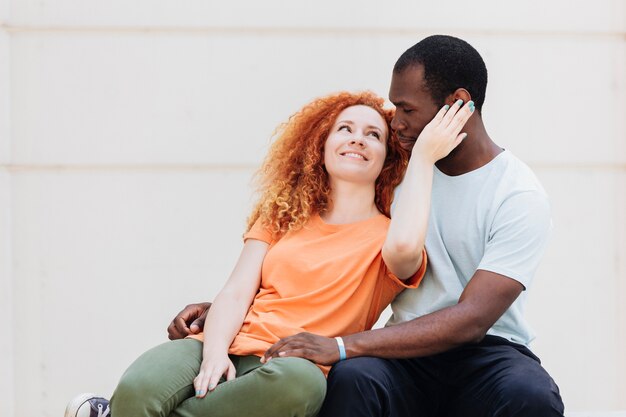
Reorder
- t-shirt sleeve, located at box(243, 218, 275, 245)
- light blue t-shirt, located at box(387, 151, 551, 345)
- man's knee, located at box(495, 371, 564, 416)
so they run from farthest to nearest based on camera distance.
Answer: t-shirt sleeve, located at box(243, 218, 275, 245), light blue t-shirt, located at box(387, 151, 551, 345), man's knee, located at box(495, 371, 564, 416)

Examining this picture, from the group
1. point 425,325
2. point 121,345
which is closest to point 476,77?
point 425,325

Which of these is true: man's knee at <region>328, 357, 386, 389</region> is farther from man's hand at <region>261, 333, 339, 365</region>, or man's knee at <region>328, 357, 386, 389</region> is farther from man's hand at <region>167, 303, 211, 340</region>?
man's hand at <region>167, 303, 211, 340</region>

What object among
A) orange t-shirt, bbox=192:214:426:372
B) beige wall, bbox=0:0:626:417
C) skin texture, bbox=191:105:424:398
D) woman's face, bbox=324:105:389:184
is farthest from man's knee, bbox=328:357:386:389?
beige wall, bbox=0:0:626:417

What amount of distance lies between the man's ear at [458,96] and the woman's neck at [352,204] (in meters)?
0.39

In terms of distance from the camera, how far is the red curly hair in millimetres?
3346

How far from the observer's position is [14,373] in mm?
4586

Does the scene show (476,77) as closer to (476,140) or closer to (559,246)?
(476,140)

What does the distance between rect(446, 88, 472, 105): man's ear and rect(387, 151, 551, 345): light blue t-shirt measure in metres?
0.20

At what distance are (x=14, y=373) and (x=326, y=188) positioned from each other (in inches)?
77.0

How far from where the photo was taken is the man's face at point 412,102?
312 centimetres

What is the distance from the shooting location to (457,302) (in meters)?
3.09

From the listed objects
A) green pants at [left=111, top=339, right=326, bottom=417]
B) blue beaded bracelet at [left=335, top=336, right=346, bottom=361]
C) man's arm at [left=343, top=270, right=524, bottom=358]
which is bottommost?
green pants at [left=111, top=339, right=326, bottom=417]

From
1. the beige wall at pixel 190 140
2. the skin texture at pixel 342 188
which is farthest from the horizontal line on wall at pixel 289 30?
the skin texture at pixel 342 188

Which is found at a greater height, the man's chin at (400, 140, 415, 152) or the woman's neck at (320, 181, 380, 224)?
the man's chin at (400, 140, 415, 152)
